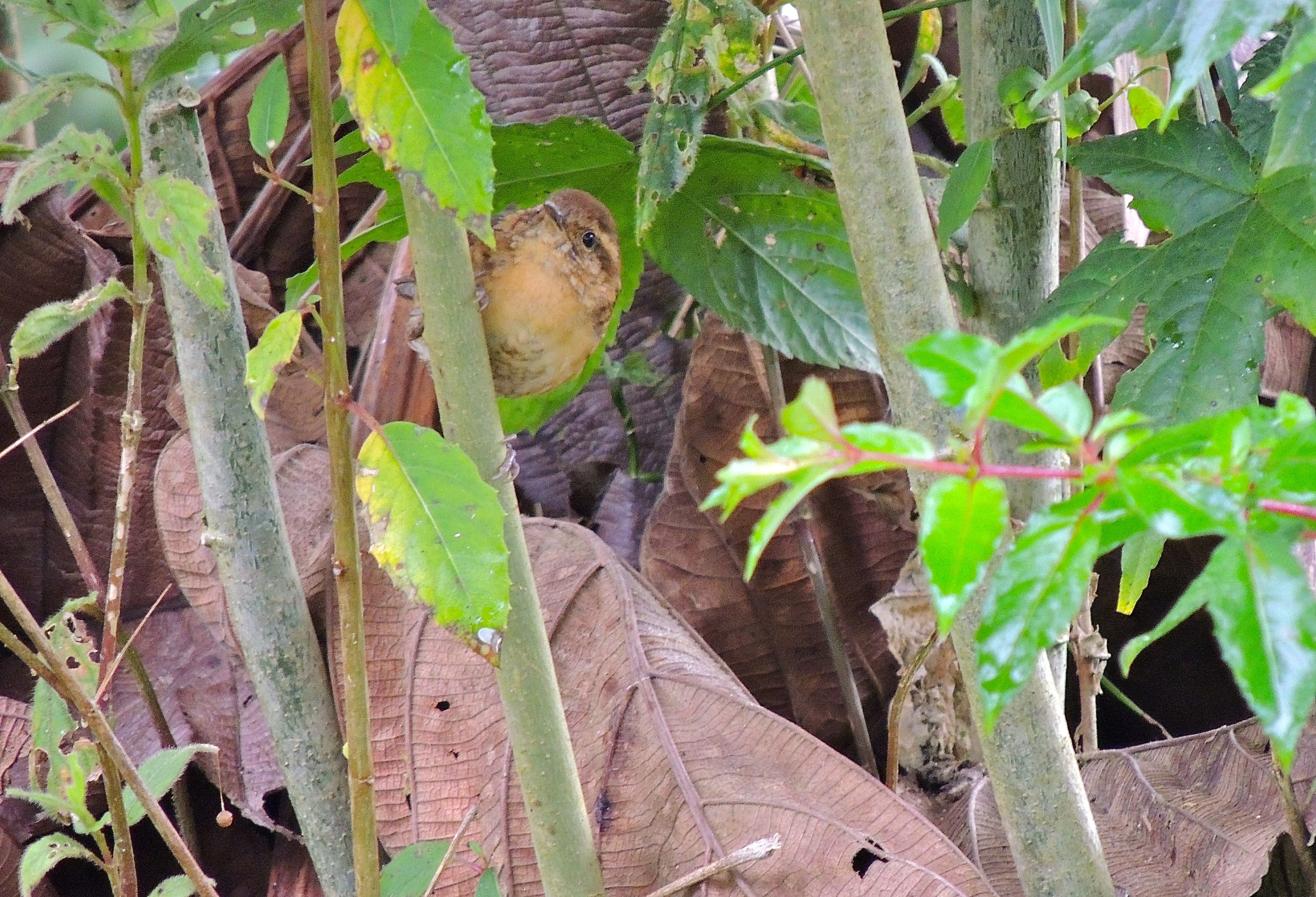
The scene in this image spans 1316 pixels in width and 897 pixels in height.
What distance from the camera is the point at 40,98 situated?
0.64m

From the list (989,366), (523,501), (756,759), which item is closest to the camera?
(989,366)

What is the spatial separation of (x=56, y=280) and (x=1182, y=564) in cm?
158

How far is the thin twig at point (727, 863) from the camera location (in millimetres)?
799

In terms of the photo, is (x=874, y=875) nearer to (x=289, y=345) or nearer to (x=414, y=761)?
(x=414, y=761)

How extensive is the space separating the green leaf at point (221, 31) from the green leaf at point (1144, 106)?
2.65 ft

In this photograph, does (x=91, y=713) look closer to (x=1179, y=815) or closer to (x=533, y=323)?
(x=533, y=323)

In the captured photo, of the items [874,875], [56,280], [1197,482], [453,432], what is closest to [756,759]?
[874,875]

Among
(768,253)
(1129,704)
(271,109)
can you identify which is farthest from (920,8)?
(1129,704)

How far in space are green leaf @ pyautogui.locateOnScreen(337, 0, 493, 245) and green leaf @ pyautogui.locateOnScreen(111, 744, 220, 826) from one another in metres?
0.47

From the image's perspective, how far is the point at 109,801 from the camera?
2.50ft

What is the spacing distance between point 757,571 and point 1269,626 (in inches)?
41.3

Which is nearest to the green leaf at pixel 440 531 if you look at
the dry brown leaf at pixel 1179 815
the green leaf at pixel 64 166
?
the green leaf at pixel 64 166

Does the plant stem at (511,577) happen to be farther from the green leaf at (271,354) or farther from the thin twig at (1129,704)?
the thin twig at (1129,704)

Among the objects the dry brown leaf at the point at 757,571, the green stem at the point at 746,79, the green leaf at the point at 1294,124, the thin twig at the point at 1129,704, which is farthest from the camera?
the dry brown leaf at the point at 757,571
